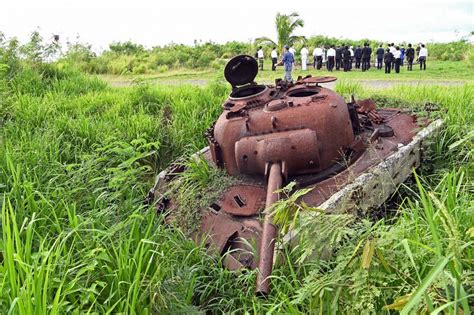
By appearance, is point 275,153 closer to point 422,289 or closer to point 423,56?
point 422,289

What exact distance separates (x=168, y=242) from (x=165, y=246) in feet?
0.50

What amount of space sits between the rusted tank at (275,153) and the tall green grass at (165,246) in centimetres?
34

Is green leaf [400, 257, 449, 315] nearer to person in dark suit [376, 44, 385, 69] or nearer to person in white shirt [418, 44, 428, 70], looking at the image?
person in white shirt [418, 44, 428, 70]

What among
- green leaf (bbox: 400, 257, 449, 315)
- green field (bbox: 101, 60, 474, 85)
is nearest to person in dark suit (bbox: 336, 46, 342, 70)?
green field (bbox: 101, 60, 474, 85)

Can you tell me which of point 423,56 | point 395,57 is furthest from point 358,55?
point 423,56

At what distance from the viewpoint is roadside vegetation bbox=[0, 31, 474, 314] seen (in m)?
2.53

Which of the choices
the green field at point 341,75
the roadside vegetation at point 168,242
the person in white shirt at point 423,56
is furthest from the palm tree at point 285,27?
the roadside vegetation at point 168,242

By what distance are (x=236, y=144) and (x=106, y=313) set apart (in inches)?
90.8

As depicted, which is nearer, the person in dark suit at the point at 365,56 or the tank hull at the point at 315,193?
the tank hull at the point at 315,193

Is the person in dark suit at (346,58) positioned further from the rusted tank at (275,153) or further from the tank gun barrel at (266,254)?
the tank gun barrel at (266,254)

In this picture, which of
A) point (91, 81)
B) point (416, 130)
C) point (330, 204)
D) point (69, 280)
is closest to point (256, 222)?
point (330, 204)

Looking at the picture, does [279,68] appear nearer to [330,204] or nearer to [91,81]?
[91,81]

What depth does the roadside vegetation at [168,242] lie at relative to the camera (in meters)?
2.53

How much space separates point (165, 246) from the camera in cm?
368
